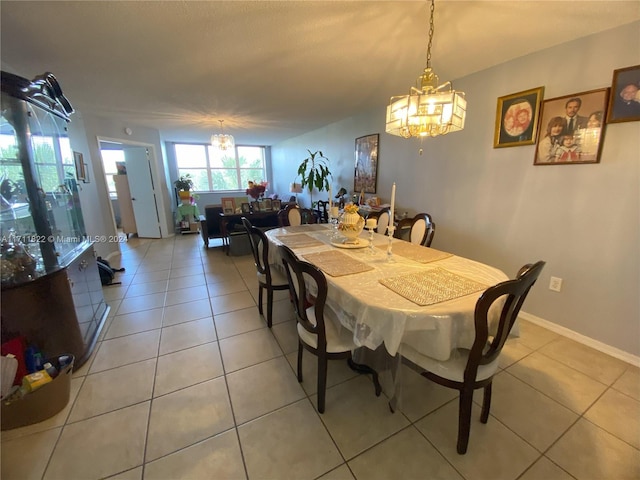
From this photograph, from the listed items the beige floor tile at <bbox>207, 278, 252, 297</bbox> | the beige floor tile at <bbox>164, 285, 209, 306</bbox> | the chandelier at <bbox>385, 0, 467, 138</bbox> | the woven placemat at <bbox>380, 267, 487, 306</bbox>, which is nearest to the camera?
the woven placemat at <bbox>380, 267, 487, 306</bbox>

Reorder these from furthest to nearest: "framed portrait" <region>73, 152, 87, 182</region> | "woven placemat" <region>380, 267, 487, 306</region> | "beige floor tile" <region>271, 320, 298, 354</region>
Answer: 1. "framed portrait" <region>73, 152, 87, 182</region>
2. "beige floor tile" <region>271, 320, 298, 354</region>
3. "woven placemat" <region>380, 267, 487, 306</region>

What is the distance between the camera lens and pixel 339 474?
3.81ft

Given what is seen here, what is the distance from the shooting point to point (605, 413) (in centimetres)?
145

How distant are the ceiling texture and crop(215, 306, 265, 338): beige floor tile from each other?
230 cm

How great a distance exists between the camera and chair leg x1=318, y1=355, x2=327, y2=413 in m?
1.39

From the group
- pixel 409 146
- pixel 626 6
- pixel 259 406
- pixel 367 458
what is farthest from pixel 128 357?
pixel 626 6

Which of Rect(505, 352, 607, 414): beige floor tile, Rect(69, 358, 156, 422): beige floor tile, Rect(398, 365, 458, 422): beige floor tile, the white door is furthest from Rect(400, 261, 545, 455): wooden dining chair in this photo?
the white door

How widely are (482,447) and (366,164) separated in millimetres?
3669

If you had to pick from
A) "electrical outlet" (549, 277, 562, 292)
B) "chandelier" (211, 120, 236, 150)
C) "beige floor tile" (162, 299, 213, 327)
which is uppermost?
"chandelier" (211, 120, 236, 150)

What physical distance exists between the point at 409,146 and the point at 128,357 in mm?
3660

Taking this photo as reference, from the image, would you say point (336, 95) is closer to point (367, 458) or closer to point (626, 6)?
point (626, 6)

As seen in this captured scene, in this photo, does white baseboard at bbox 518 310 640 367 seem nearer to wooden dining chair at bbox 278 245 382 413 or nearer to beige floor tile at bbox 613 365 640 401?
beige floor tile at bbox 613 365 640 401

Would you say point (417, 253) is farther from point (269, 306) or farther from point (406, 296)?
point (269, 306)

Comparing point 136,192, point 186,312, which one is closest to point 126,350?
point 186,312
